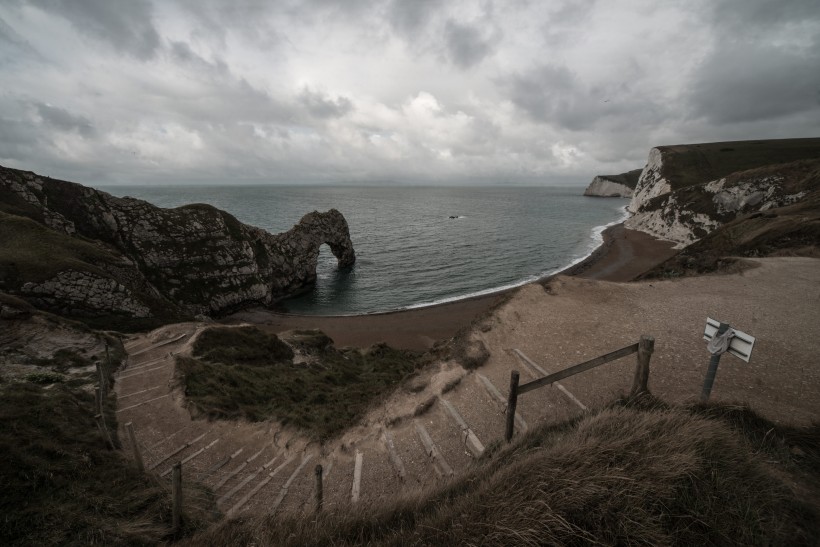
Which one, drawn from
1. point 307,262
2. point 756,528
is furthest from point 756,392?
point 307,262

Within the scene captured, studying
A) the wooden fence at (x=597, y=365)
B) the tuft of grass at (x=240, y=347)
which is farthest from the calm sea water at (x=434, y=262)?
the wooden fence at (x=597, y=365)

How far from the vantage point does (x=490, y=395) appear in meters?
11.1

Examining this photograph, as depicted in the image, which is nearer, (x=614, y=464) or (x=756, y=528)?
(x=756, y=528)

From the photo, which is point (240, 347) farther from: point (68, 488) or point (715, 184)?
point (715, 184)

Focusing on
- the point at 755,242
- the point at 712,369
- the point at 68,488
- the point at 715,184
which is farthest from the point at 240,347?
the point at 715,184

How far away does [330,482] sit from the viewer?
31.3 feet

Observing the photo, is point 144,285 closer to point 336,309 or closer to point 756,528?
point 336,309

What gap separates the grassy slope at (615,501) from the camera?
441cm

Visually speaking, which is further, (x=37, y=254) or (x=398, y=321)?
(x=398, y=321)

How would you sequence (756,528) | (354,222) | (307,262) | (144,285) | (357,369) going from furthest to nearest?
(354,222) → (307,262) → (144,285) → (357,369) → (756,528)

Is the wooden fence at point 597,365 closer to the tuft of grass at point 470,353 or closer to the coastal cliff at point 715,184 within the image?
the tuft of grass at point 470,353

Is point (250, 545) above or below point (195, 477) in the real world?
above

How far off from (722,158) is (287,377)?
475ft

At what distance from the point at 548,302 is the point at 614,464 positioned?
1230 centimetres
